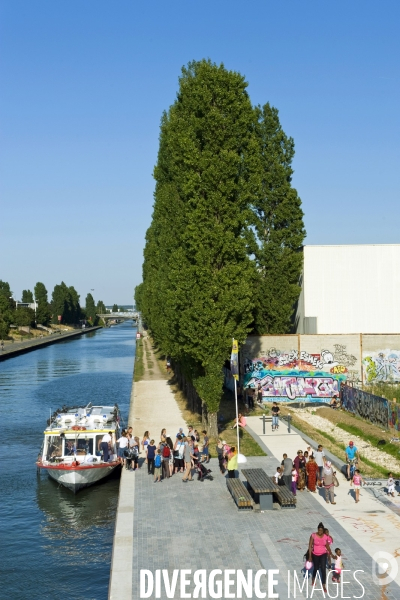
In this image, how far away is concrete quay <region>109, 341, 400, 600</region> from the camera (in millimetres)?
15609

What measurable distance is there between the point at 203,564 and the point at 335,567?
313 centimetres

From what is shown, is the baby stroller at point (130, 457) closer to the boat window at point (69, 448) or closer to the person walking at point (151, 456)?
the person walking at point (151, 456)

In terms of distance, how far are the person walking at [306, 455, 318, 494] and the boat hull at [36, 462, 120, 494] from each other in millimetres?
8285

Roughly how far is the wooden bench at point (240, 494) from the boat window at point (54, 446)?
8069mm

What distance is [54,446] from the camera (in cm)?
2769

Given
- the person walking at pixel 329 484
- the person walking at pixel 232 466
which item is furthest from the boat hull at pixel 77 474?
the person walking at pixel 329 484

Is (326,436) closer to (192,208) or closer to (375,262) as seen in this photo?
(192,208)

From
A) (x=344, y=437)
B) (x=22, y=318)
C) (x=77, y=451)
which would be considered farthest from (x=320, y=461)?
(x=22, y=318)

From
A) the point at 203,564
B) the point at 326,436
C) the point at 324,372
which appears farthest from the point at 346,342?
the point at 203,564

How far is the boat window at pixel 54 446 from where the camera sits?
2759 cm

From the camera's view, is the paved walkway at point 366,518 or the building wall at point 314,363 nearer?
the paved walkway at point 366,518

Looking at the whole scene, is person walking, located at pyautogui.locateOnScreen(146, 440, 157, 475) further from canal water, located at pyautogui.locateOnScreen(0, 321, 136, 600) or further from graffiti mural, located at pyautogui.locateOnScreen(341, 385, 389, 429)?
graffiti mural, located at pyautogui.locateOnScreen(341, 385, 389, 429)

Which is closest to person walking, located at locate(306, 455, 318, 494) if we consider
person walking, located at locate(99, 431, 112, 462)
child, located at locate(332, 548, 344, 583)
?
child, located at locate(332, 548, 344, 583)

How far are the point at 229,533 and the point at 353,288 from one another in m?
33.2
